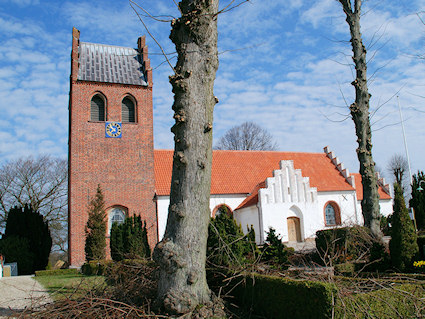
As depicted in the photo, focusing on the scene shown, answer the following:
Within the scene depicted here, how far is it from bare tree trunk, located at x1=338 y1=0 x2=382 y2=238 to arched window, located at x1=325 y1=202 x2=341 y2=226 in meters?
15.2

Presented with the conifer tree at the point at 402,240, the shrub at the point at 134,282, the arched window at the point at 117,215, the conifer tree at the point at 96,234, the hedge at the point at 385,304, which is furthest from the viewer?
the arched window at the point at 117,215

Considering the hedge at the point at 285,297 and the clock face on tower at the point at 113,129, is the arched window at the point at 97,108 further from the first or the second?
the hedge at the point at 285,297

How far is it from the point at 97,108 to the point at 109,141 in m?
2.25

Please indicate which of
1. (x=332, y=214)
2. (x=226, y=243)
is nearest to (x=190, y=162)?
(x=226, y=243)

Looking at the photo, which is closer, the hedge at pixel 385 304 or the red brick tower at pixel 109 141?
the hedge at pixel 385 304

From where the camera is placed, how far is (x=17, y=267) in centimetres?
2017

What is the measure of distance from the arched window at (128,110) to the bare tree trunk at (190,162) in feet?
60.0

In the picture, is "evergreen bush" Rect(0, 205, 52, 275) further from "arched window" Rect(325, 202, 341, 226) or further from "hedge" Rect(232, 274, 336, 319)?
"hedge" Rect(232, 274, 336, 319)

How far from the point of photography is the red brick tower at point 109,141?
837 inches

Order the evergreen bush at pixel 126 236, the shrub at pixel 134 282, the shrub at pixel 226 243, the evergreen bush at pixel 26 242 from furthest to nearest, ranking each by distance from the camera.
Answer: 1. the evergreen bush at pixel 26 242
2. the evergreen bush at pixel 126 236
3. the shrub at pixel 226 243
4. the shrub at pixel 134 282

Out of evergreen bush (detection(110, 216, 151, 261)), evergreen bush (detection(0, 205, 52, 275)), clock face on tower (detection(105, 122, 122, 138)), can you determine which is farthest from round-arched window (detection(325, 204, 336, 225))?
evergreen bush (detection(0, 205, 52, 275))

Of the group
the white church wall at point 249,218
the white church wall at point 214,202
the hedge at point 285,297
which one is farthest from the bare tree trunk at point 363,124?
the white church wall at point 214,202

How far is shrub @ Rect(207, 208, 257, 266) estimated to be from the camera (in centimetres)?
580

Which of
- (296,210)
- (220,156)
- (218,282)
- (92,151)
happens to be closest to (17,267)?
(92,151)
